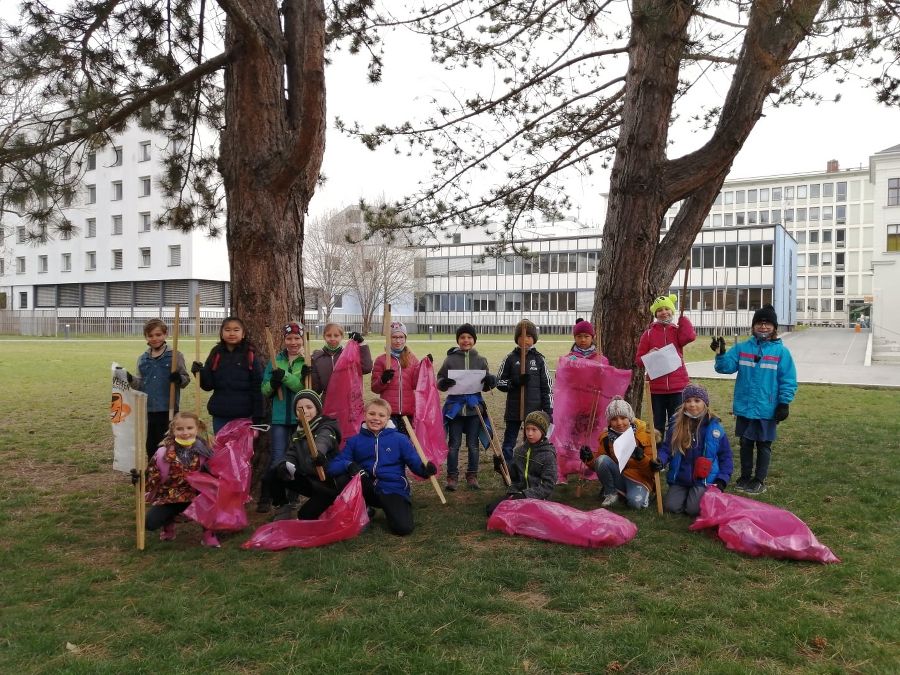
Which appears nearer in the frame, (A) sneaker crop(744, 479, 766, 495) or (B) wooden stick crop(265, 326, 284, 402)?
(B) wooden stick crop(265, 326, 284, 402)

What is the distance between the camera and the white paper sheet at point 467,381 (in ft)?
19.5

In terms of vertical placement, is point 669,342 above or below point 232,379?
above

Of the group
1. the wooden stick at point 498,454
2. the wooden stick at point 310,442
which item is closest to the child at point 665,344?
the wooden stick at point 498,454

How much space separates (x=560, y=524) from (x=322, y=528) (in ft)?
5.02

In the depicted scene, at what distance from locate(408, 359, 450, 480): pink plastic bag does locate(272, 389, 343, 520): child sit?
1.01 m

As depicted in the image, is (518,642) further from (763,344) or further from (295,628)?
(763,344)

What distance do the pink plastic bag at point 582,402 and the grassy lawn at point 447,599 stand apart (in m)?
0.60

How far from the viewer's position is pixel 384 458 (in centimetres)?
495

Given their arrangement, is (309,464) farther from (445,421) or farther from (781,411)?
(781,411)

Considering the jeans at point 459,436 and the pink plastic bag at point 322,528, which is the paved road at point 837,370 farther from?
the pink plastic bag at point 322,528

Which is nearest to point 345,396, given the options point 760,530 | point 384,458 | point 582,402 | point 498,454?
point 384,458

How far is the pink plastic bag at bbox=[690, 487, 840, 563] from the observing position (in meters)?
4.07

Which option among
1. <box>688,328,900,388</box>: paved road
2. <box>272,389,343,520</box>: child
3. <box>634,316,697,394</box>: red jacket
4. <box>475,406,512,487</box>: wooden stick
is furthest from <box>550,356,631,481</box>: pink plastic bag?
<box>688,328,900,388</box>: paved road

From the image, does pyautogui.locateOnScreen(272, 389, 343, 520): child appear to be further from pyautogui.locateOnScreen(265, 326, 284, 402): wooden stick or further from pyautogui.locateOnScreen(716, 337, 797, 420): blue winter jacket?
pyautogui.locateOnScreen(716, 337, 797, 420): blue winter jacket
